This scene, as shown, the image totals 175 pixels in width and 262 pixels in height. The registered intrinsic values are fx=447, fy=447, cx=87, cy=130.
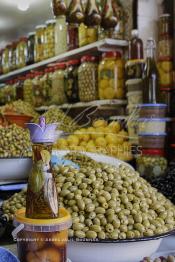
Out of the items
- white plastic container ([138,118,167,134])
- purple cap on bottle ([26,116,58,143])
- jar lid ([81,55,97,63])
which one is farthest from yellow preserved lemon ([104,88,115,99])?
purple cap on bottle ([26,116,58,143])

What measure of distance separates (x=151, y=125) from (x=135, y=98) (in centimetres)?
22

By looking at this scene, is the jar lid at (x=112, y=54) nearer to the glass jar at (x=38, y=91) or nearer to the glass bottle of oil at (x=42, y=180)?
the glass jar at (x=38, y=91)

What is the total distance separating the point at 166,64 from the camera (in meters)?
2.35

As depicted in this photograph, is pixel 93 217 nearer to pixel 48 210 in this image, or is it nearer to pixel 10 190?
pixel 48 210

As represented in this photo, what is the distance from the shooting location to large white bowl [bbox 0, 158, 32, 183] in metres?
1.51

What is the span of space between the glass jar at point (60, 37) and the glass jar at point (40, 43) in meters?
0.26

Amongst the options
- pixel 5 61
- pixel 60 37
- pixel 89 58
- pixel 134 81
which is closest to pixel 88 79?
pixel 89 58

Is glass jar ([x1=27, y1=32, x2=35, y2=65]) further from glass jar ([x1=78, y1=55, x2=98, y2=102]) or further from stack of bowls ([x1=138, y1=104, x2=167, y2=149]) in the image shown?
stack of bowls ([x1=138, y1=104, x2=167, y2=149])

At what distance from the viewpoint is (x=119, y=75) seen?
7.99ft

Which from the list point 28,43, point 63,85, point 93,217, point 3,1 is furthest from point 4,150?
point 3,1

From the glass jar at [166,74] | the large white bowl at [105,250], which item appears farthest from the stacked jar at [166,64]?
the large white bowl at [105,250]

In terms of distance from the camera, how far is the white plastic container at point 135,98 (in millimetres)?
2232

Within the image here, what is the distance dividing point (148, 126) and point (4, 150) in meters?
0.78

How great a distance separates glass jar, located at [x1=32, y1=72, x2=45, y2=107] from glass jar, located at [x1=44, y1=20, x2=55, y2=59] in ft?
0.52
